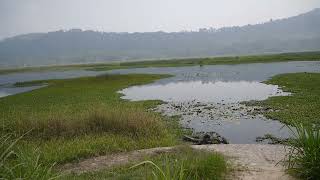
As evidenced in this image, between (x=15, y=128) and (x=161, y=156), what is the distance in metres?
9.65

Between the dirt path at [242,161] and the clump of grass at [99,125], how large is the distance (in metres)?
3.16

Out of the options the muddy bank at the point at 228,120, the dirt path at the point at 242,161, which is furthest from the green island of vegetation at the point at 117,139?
the muddy bank at the point at 228,120

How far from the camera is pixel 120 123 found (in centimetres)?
1820

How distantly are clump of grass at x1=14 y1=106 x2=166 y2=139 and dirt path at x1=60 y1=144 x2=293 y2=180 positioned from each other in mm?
3162

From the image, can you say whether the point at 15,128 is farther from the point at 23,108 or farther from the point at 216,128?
the point at 23,108

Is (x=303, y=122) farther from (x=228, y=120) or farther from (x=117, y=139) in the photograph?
(x=117, y=139)

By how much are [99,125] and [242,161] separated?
841 cm

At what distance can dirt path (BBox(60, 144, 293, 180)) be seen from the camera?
426 inches

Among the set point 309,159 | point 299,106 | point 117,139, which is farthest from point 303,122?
point 309,159

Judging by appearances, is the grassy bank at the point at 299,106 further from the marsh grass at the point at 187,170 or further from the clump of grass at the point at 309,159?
the marsh grass at the point at 187,170

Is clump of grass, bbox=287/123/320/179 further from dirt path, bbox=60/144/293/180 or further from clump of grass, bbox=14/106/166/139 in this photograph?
clump of grass, bbox=14/106/166/139

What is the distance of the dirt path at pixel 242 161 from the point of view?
1082 centimetres

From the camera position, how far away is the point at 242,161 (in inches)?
494

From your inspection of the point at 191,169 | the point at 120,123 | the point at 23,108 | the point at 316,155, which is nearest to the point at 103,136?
the point at 120,123
